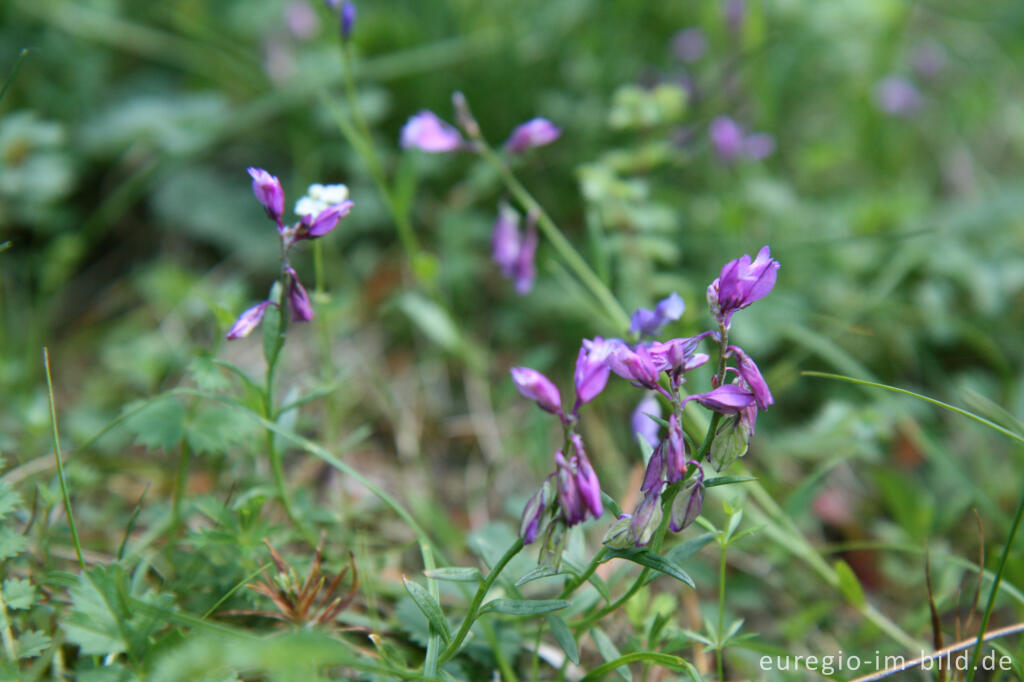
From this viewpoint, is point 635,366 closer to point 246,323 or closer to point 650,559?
point 650,559

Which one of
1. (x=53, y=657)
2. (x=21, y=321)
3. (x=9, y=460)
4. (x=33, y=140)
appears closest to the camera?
(x=53, y=657)

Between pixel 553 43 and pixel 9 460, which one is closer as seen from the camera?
Result: pixel 9 460

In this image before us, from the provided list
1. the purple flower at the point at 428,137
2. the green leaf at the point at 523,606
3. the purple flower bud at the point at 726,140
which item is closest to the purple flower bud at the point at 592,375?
the green leaf at the point at 523,606

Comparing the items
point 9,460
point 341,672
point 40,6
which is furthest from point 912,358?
point 40,6

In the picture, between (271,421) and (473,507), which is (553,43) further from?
(271,421)

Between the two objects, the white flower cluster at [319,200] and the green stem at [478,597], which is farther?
the white flower cluster at [319,200]

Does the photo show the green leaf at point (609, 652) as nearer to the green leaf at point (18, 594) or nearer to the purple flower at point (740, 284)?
the purple flower at point (740, 284)

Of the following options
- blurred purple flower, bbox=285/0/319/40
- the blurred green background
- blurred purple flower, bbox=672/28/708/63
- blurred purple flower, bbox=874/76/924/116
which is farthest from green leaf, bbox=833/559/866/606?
blurred purple flower, bbox=285/0/319/40
